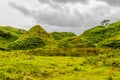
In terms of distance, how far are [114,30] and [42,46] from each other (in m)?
24.8

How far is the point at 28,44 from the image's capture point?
7331cm

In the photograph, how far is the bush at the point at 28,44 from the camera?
72562 millimetres

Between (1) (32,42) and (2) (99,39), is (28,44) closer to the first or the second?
(1) (32,42)

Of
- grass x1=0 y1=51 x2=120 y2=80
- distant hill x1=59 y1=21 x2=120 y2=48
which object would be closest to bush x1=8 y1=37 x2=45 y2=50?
distant hill x1=59 y1=21 x2=120 y2=48

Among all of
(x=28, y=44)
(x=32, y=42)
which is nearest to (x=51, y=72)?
(x=32, y=42)

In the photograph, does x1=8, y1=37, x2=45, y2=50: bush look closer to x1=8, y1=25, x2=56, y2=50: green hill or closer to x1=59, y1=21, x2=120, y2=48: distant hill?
x1=8, y1=25, x2=56, y2=50: green hill

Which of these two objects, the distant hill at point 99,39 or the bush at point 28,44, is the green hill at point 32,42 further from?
the distant hill at point 99,39

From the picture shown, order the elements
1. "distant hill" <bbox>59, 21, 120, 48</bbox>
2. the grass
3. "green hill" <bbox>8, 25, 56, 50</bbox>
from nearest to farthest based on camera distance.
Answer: the grass < "distant hill" <bbox>59, 21, 120, 48</bbox> < "green hill" <bbox>8, 25, 56, 50</bbox>

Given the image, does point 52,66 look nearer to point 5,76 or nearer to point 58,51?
point 5,76

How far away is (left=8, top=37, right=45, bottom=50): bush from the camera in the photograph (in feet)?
238

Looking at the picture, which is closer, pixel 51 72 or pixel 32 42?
pixel 51 72

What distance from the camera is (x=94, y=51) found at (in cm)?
5319

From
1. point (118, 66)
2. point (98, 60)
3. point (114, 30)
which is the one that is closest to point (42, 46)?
point (114, 30)

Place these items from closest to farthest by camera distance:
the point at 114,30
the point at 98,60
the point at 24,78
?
1. the point at 24,78
2. the point at 98,60
3. the point at 114,30
